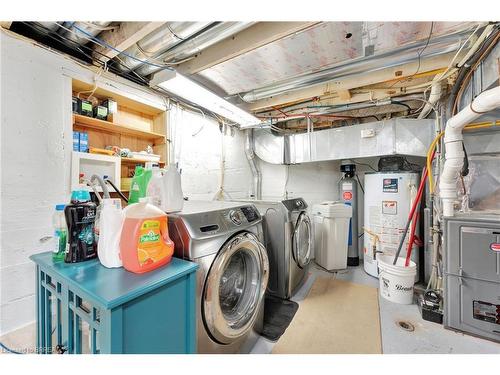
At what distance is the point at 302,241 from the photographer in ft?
8.31

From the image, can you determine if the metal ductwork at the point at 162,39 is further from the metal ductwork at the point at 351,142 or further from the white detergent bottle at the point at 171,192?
the metal ductwork at the point at 351,142

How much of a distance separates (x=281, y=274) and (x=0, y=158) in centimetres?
237

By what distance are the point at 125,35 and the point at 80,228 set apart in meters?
1.26

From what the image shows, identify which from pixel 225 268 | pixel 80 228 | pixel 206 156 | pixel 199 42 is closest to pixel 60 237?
pixel 80 228

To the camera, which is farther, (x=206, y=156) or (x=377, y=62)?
(x=206, y=156)

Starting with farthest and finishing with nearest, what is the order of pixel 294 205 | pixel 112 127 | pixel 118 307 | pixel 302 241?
pixel 302 241, pixel 294 205, pixel 112 127, pixel 118 307

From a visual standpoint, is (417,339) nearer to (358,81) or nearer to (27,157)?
(358,81)

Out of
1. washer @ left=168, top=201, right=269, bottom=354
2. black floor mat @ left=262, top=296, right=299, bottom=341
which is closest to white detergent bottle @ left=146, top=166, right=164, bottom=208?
washer @ left=168, top=201, right=269, bottom=354

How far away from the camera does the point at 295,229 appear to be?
7.45ft

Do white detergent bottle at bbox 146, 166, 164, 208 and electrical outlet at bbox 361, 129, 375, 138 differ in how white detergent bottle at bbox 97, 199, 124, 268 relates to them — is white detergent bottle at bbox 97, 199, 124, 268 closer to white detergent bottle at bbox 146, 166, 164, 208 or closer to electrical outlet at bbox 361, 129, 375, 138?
white detergent bottle at bbox 146, 166, 164, 208

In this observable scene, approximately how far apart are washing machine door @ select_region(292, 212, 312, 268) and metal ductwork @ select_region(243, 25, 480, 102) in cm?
144

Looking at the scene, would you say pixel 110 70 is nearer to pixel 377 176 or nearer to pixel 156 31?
pixel 156 31

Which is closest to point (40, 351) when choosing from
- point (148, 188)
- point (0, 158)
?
point (148, 188)

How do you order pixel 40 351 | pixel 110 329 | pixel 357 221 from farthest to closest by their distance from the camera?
pixel 357 221, pixel 40 351, pixel 110 329
